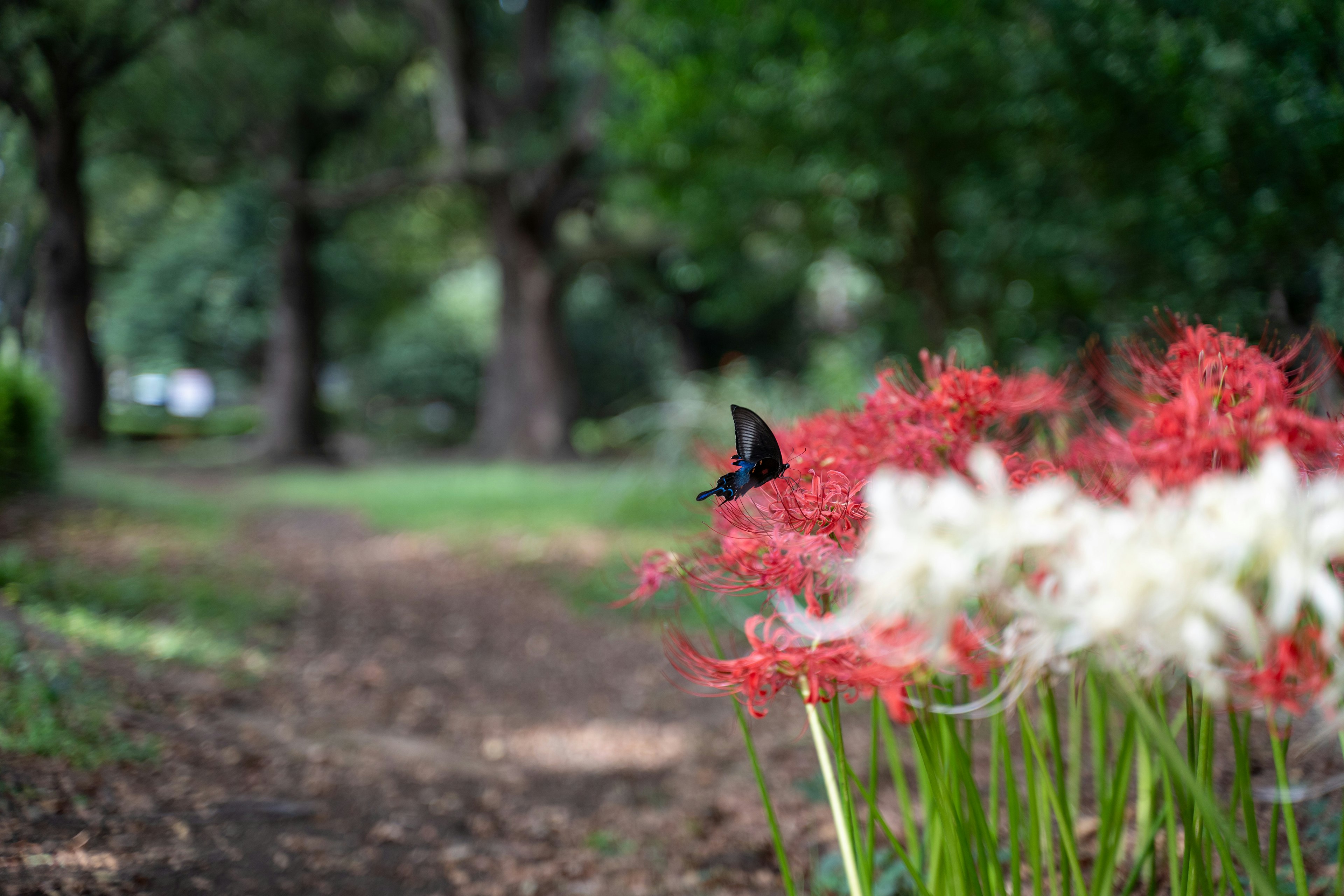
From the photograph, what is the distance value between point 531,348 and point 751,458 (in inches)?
461

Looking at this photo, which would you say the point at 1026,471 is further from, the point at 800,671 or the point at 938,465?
the point at 800,671

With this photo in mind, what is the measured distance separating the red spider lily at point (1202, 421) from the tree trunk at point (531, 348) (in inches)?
444

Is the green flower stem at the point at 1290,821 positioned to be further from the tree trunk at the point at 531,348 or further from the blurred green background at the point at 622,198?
the tree trunk at the point at 531,348

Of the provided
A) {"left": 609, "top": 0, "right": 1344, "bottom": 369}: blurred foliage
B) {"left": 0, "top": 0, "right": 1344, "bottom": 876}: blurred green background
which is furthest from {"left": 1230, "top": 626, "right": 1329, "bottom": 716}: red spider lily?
{"left": 609, "top": 0, "right": 1344, "bottom": 369}: blurred foliage

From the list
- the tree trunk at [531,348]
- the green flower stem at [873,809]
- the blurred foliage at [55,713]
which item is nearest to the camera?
the green flower stem at [873,809]

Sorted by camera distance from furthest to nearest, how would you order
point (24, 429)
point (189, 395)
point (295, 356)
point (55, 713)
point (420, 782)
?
1. point (189, 395)
2. point (295, 356)
3. point (24, 429)
4. point (420, 782)
5. point (55, 713)

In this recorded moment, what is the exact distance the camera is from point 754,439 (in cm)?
124

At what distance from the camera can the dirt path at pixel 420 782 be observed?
2107 mm

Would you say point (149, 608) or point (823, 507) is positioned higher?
point (823, 507)

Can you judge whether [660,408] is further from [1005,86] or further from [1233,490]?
[1233,490]

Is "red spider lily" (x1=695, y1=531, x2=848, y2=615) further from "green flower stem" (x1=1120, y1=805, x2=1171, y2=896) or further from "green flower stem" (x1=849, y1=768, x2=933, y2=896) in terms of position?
"green flower stem" (x1=1120, y1=805, x2=1171, y2=896)

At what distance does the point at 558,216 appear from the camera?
12469 millimetres

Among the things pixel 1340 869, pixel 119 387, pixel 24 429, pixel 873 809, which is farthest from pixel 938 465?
pixel 119 387

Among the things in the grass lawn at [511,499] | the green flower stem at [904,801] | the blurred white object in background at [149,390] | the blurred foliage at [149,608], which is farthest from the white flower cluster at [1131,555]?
the blurred white object in background at [149,390]
